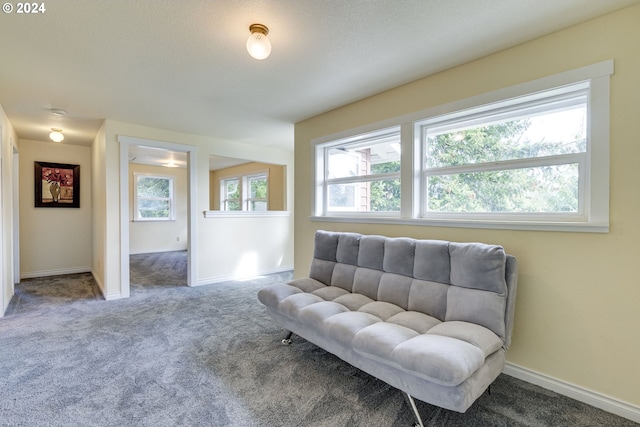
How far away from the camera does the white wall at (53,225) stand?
484cm

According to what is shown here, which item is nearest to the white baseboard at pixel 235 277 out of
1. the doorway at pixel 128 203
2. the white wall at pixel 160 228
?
the doorway at pixel 128 203

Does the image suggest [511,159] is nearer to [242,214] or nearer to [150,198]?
[242,214]

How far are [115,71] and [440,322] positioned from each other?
3178mm

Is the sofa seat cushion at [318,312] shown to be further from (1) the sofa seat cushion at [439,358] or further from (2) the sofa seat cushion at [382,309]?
(1) the sofa seat cushion at [439,358]

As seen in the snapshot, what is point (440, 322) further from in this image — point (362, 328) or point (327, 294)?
point (327, 294)

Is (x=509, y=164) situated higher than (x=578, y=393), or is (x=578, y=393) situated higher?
(x=509, y=164)

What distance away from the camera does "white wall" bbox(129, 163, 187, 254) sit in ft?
24.2

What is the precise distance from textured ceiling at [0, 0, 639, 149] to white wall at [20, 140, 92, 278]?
1941 millimetres

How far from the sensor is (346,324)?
1824mm

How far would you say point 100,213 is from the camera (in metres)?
4.24

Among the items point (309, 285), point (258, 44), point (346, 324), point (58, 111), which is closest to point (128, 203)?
point (58, 111)

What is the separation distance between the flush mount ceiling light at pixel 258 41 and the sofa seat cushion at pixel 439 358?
74.6 inches

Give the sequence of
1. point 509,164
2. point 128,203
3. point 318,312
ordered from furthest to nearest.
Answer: point 128,203, point 509,164, point 318,312

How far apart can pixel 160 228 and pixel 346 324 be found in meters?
7.38
